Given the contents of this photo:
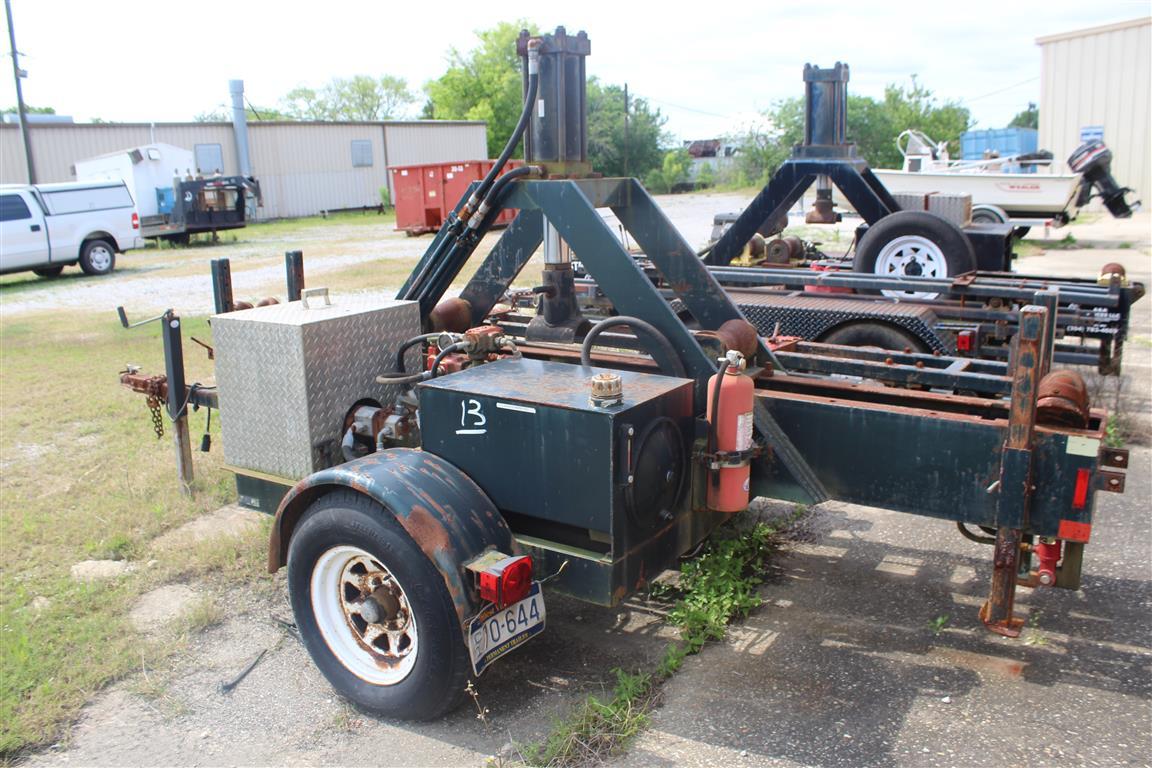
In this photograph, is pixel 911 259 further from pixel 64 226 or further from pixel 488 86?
pixel 488 86

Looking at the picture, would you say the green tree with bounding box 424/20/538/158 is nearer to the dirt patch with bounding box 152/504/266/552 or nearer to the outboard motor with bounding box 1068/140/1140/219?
the outboard motor with bounding box 1068/140/1140/219

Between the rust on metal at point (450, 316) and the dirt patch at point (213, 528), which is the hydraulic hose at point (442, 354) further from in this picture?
the dirt patch at point (213, 528)

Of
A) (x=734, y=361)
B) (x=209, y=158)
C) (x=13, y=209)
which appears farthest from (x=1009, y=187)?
(x=209, y=158)

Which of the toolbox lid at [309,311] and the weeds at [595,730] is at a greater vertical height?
the toolbox lid at [309,311]

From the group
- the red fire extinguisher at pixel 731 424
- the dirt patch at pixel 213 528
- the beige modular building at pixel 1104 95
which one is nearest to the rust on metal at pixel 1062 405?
the red fire extinguisher at pixel 731 424

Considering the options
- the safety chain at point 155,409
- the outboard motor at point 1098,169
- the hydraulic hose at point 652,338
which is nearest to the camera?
the hydraulic hose at point 652,338

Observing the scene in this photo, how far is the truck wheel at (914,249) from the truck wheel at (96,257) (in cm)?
1650

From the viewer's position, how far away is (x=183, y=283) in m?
17.7

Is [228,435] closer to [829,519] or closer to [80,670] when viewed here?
[80,670]

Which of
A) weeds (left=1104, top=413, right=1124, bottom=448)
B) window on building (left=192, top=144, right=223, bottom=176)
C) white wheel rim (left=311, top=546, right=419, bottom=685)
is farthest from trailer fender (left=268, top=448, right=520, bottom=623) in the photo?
window on building (left=192, top=144, right=223, bottom=176)

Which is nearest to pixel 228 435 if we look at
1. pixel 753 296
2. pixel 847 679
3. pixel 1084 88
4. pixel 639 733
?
pixel 639 733

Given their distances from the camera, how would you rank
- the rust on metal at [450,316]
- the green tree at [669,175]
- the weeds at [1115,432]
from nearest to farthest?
the rust on metal at [450,316] < the weeds at [1115,432] < the green tree at [669,175]

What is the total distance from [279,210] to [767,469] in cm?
3500

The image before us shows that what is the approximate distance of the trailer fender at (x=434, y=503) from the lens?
11.0 ft
